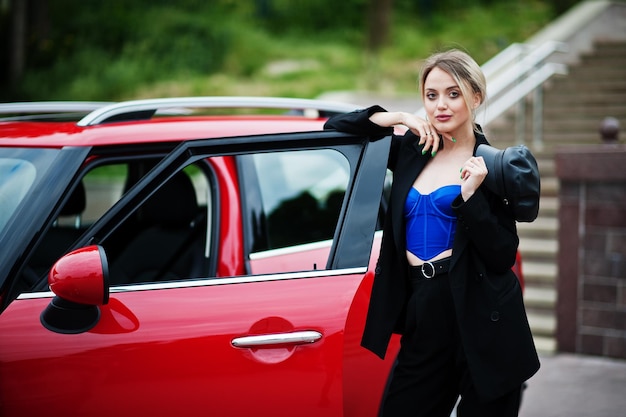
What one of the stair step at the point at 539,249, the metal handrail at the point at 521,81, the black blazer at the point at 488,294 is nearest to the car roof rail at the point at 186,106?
the black blazer at the point at 488,294

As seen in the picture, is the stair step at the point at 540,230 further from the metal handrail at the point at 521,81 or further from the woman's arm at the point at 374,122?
the woman's arm at the point at 374,122

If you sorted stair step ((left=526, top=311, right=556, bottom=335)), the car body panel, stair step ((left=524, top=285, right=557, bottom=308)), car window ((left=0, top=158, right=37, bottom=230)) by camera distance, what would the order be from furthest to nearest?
stair step ((left=524, top=285, right=557, bottom=308))
stair step ((left=526, top=311, right=556, bottom=335))
car window ((left=0, top=158, right=37, bottom=230))
the car body panel

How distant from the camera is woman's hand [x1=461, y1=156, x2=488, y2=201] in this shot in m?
2.46

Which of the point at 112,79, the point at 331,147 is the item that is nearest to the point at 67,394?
the point at 331,147

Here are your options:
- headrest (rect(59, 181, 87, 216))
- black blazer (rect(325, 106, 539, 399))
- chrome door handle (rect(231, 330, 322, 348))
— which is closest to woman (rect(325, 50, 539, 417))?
black blazer (rect(325, 106, 539, 399))

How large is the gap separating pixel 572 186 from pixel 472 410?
12.5 feet

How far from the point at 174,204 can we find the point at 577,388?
302cm

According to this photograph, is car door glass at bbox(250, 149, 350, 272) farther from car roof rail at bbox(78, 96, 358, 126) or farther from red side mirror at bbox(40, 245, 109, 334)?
red side mirror at bbox(40, 245, 109, 334)

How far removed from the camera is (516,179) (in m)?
2.41

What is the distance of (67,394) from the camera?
8.66 feet

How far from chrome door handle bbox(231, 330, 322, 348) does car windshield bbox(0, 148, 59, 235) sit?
971 mm

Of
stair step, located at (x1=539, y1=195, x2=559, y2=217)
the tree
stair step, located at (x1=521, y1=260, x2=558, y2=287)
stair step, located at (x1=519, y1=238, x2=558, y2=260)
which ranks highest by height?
the tree

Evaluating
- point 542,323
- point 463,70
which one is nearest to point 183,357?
point 463,70

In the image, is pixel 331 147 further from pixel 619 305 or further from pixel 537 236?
pixel 537 236
